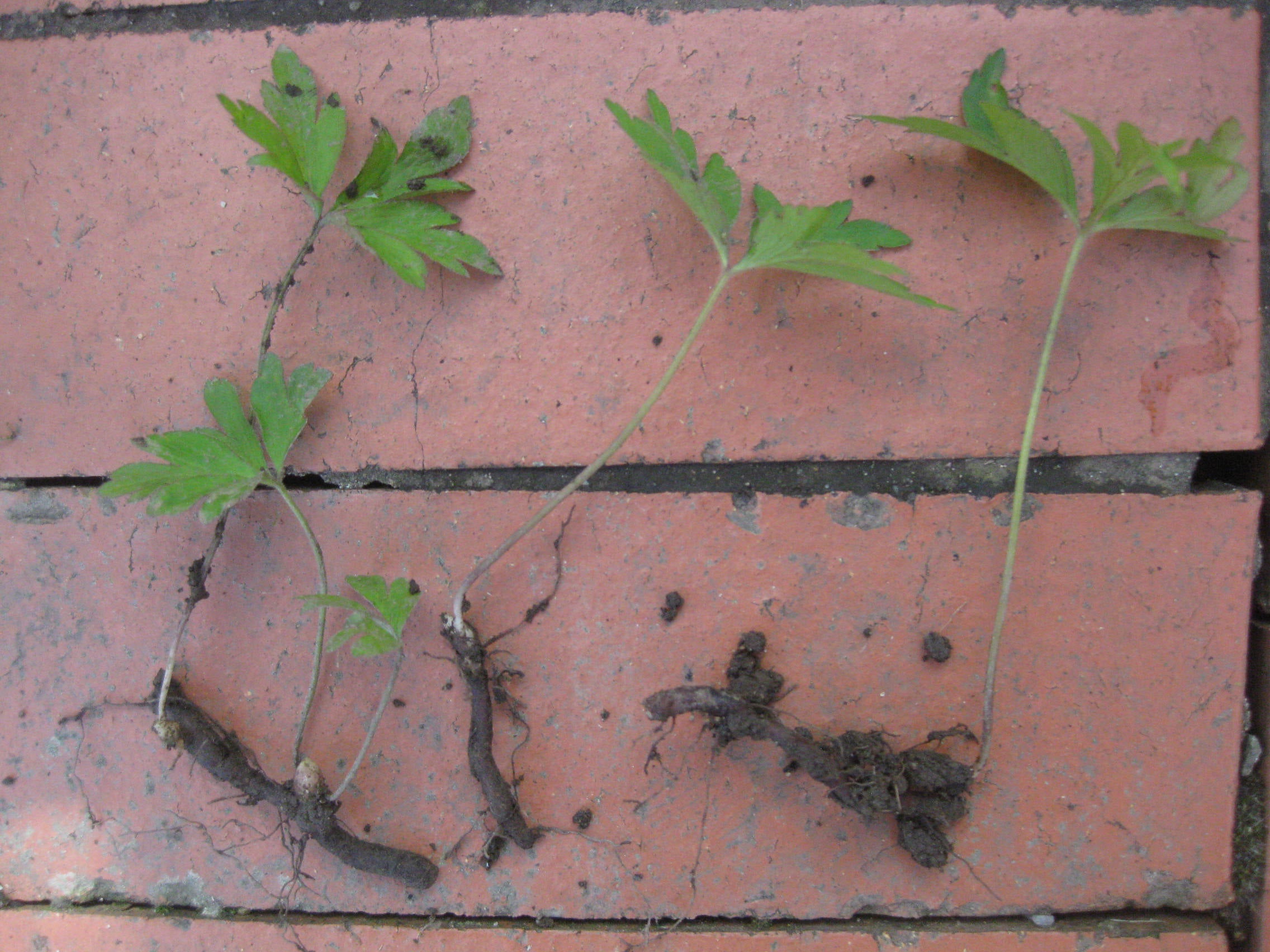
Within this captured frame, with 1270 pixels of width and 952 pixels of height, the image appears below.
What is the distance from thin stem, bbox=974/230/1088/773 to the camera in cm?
104

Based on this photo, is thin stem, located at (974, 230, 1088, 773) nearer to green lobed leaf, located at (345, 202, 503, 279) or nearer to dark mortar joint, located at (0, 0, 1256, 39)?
dark mortar joint, located at (0, 0, 1256, 39)

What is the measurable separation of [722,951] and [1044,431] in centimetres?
90

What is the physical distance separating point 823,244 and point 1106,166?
1.29 ft

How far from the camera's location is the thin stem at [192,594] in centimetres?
116

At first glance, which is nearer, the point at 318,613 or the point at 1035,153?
the point at 1035,153

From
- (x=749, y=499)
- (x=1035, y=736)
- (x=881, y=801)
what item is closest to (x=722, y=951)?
(x=881, y=801)

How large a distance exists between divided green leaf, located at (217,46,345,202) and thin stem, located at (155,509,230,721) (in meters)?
0.51

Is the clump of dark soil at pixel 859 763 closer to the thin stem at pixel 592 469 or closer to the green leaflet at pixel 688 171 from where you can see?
the thin stem at pixel 592 469

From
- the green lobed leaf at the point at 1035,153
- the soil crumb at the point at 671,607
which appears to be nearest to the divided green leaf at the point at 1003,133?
the green lobed leaf at the point at 1035,153

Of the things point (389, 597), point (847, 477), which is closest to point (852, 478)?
point (847, 477)

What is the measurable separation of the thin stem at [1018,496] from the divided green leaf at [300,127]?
101 cm

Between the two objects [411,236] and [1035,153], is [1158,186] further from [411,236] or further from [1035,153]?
[411,236]

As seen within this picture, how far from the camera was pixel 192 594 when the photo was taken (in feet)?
3.81

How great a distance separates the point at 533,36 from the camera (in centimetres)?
115
